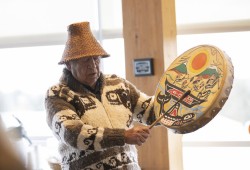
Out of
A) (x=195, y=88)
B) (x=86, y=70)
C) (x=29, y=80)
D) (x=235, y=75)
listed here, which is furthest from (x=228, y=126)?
(x=29, y=80)

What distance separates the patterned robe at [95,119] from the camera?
146cm

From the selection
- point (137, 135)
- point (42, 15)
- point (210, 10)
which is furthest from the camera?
point (42, 15)

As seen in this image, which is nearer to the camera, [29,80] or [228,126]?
[228,126]

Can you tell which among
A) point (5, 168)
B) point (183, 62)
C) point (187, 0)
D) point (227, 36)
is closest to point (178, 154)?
point (227, 36)

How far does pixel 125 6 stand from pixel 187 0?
18.5 inches

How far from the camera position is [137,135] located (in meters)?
1.44

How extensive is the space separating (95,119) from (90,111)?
1.5 inches

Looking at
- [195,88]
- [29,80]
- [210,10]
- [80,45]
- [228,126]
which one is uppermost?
[210,10]

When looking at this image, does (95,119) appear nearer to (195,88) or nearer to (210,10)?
(195,88)

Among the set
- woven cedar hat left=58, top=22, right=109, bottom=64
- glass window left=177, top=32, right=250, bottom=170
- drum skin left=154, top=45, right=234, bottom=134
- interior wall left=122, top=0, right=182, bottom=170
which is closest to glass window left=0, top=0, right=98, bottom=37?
interior wall left=122, top=0, right=182, bottom=170

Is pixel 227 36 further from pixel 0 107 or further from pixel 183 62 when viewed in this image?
pixel 0 107

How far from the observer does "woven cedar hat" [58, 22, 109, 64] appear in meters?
1.64

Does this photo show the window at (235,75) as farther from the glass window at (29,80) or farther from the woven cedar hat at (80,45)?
the woven cedar hat at (80,45)

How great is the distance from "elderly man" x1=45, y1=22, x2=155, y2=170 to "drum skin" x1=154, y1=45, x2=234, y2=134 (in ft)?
0.41
